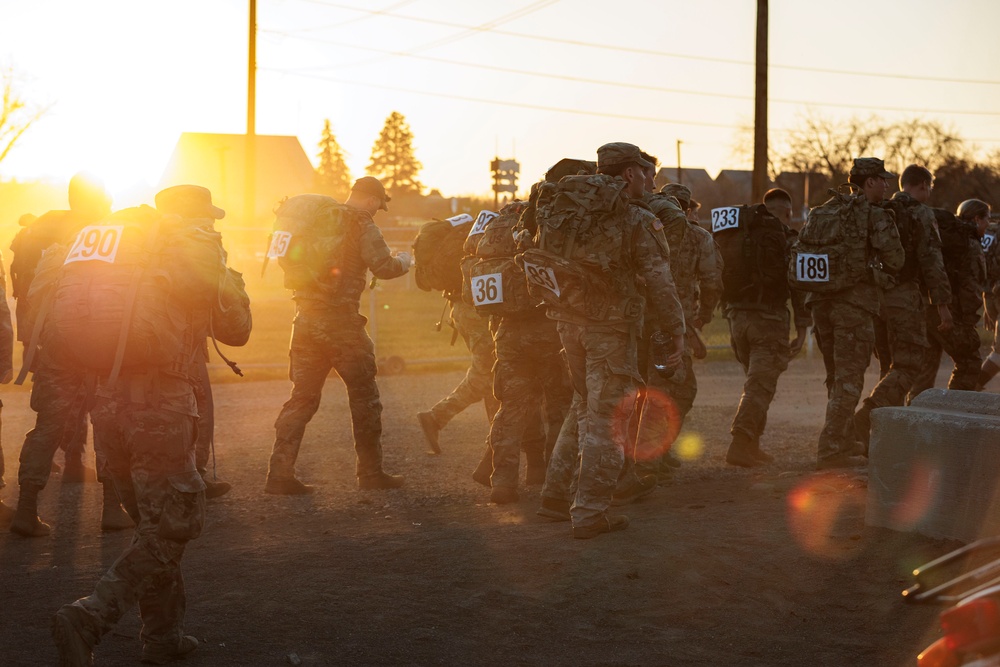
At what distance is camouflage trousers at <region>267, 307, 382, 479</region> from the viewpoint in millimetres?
8336

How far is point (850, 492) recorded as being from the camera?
23.7 ft

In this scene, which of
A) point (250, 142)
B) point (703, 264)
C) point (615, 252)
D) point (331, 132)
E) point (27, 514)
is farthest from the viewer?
point (331, 132)

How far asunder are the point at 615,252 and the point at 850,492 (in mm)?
2301

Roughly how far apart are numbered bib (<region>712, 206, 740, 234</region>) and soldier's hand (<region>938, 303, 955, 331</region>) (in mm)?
1733

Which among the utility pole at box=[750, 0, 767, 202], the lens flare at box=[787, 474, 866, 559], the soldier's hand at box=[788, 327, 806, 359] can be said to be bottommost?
the lens flare at box=[787, 474, 866, 559]

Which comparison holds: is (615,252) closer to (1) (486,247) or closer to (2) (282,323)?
(1) (486,247)

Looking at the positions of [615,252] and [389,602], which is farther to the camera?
[615,252]

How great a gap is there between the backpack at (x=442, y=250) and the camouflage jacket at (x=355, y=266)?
633 millimetres

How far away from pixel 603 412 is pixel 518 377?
1472 mm

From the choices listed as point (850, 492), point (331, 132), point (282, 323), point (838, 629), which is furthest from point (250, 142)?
point (331, 132)

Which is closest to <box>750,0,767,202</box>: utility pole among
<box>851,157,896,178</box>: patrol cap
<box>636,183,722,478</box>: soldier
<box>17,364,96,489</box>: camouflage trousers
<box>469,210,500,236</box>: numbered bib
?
<box>851,157,896,178</box>: patrol cap

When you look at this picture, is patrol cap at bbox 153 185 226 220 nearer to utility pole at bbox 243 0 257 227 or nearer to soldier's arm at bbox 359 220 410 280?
soldier's arm at bbox 359 220 410 280

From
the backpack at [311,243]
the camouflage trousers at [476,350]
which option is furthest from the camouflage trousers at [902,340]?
the backpack at [311,243]

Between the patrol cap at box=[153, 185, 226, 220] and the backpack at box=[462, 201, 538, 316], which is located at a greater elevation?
the patrol cap at box=[153, 185, 226, 220]
